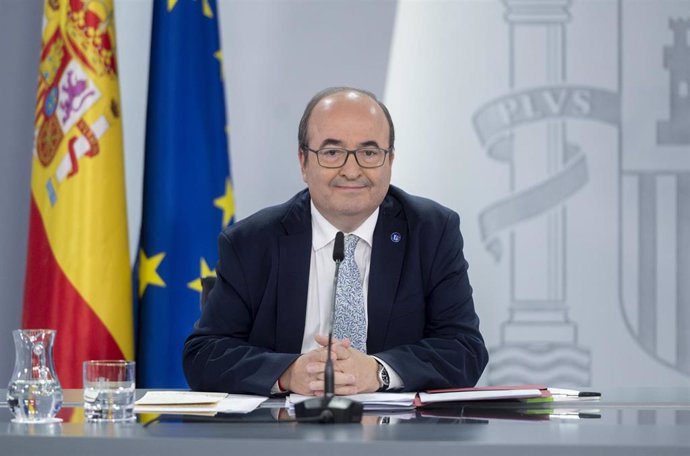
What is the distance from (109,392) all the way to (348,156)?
114 cm

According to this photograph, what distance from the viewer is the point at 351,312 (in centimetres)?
268

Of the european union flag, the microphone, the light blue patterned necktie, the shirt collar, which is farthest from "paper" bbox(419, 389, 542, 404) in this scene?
the european union flag

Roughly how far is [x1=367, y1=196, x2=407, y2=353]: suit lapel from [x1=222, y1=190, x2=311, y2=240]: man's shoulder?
223 millimetres

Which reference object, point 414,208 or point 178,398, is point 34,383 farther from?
point 414,208

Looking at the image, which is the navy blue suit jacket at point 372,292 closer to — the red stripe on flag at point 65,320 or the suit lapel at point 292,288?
the suit lapel at point 292,288

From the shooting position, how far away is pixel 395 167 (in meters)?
4.51

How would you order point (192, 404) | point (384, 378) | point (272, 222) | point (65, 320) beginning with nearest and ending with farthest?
point (192, 404), point (384, 378), point (272, 222), point (65, 320)

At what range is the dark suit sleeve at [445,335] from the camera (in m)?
2.39

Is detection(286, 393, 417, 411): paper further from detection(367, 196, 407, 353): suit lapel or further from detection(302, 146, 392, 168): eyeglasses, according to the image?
detection(302, 146, 392, 168): eyeglasses

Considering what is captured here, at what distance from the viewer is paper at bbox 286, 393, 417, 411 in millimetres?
2064

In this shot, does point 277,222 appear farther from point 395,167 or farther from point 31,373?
point 395,167

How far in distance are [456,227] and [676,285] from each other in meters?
1.93

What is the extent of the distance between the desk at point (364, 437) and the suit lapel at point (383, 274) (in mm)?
821

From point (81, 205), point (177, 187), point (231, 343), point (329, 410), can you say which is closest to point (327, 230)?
point (231, 343)
